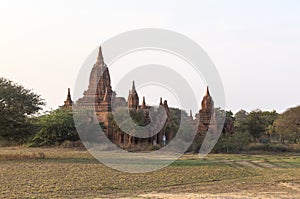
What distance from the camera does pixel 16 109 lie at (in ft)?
93.6

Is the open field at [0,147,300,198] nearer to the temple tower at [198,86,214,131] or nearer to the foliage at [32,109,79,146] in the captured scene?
the foliage at [32,109,79,146]

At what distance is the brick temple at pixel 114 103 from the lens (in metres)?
44.6

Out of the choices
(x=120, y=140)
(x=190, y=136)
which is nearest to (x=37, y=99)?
(x=120, y=140)

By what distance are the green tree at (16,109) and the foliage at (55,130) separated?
448 inches

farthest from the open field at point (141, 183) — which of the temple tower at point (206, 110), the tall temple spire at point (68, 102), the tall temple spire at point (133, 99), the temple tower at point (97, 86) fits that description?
the tall temple spire at point (68, 102)

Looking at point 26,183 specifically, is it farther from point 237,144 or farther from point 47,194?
point 237,144

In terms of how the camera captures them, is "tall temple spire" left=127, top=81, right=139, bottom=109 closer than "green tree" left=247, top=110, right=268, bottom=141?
Yes

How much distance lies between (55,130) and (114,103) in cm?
1390

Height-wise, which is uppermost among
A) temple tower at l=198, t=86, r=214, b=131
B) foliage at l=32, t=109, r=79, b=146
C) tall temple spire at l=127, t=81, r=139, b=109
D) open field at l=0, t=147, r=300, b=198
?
tall temple spire at l=127, t=81, r=139, b=109

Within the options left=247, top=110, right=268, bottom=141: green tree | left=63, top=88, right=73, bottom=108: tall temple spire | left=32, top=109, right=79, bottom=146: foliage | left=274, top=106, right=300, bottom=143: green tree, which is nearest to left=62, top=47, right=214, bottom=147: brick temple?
left=63, top=88, right=73, bottom=108: tall temple spire

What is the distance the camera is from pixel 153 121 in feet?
151

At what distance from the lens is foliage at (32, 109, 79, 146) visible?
4169 centimetres

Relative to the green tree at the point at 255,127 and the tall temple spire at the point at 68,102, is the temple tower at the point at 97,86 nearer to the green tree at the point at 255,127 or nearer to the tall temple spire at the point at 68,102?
the tall temple spire at the point at 68,102

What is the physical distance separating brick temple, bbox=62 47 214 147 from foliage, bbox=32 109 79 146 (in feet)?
14.0
